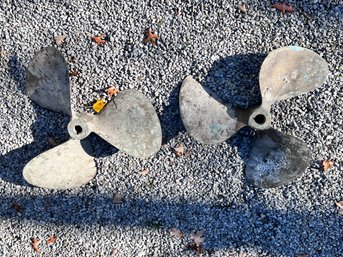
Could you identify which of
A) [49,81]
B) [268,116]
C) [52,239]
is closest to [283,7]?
[268,116]

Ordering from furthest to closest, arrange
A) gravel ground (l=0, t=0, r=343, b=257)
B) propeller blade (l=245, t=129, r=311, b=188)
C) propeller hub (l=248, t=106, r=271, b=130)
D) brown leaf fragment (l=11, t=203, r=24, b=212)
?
brown leaf fragment (l=11, t=203, r=24, b=212), gravel ground (l=0, t=0, r=343, b=257), propeller blade (l=245, t=129, r=311, b=188), propeller hub (l=248, t=106, r=271, b=130)

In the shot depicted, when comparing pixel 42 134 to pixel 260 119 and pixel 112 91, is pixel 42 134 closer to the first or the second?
pixel 112 91

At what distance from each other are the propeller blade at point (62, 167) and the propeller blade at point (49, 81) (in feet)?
0.84

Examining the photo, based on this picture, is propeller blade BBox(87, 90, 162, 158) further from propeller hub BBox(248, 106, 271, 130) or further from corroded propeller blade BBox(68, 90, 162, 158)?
propeller hub BBox(248, 106, 271, 130)

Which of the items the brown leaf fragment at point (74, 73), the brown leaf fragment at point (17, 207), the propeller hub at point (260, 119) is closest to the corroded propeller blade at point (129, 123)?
the brown leaf fragment at point (74, 73)

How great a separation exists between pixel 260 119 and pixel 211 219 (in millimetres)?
825

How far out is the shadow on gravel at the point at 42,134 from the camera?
313 centimetres

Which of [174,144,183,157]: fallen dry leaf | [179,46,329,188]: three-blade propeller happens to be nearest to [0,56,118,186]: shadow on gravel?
[174,144,183,157]: fallen dry leaf

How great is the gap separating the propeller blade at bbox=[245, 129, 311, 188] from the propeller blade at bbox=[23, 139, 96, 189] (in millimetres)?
1104

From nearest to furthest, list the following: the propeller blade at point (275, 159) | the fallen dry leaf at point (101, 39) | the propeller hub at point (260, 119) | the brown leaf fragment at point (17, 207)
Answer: the propeller hub at point (260, 119), the propeller blade at point (275, 159), the fallen dry leaf at point (101, 39), the brown leaf fragment at point (17, 207)

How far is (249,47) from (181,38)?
1.46 ft

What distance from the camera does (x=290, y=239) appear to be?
3090mm

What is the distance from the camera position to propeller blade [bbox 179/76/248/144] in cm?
288

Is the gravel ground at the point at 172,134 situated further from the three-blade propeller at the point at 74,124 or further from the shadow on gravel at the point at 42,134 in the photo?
the three-blade propeller at the point at 74,124
